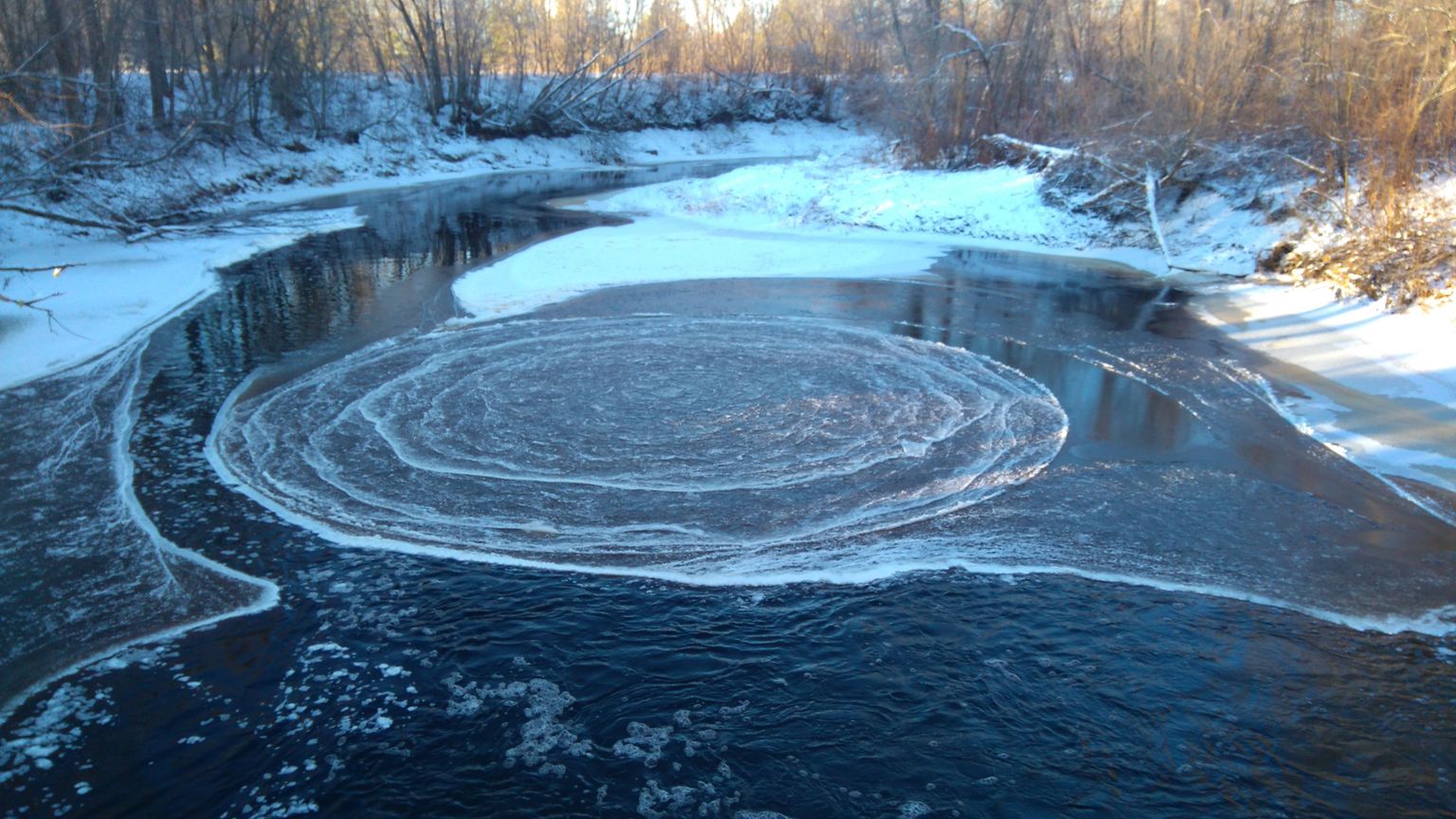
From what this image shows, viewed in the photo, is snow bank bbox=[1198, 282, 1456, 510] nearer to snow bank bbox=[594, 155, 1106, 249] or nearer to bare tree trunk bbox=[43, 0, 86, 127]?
snow bank bbox=[594, 155, 1106, 249]

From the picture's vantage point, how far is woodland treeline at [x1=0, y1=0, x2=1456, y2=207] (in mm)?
16781

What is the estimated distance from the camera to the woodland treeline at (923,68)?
1678 cm

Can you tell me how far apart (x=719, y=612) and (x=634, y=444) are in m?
2.98

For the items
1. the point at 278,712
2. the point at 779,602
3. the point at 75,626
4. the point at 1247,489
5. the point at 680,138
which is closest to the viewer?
the point at 278,712

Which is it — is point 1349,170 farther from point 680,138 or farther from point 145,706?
point 680,138

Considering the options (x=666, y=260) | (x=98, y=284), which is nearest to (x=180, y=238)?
(x=98, y=284)

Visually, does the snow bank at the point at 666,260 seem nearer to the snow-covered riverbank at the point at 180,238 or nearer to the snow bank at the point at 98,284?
the snow bank at the point at 98,284

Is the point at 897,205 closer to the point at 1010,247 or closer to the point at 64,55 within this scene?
the point at 1010,247

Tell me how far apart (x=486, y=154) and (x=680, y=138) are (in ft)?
41.8

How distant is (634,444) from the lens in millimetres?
8797

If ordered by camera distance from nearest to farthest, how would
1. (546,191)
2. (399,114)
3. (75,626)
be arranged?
(75,626)
(546,191)
(399,114)

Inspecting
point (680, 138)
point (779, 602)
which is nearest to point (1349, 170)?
point (779, 602)

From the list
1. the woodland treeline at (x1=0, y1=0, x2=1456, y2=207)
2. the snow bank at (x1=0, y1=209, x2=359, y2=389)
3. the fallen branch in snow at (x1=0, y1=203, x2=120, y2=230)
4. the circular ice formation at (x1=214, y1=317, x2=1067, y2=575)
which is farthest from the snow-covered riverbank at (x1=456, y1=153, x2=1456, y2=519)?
the fallen branch in snow at (x1=0, y1=203, x2=120, y2=230)

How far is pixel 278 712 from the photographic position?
5.07 metres
